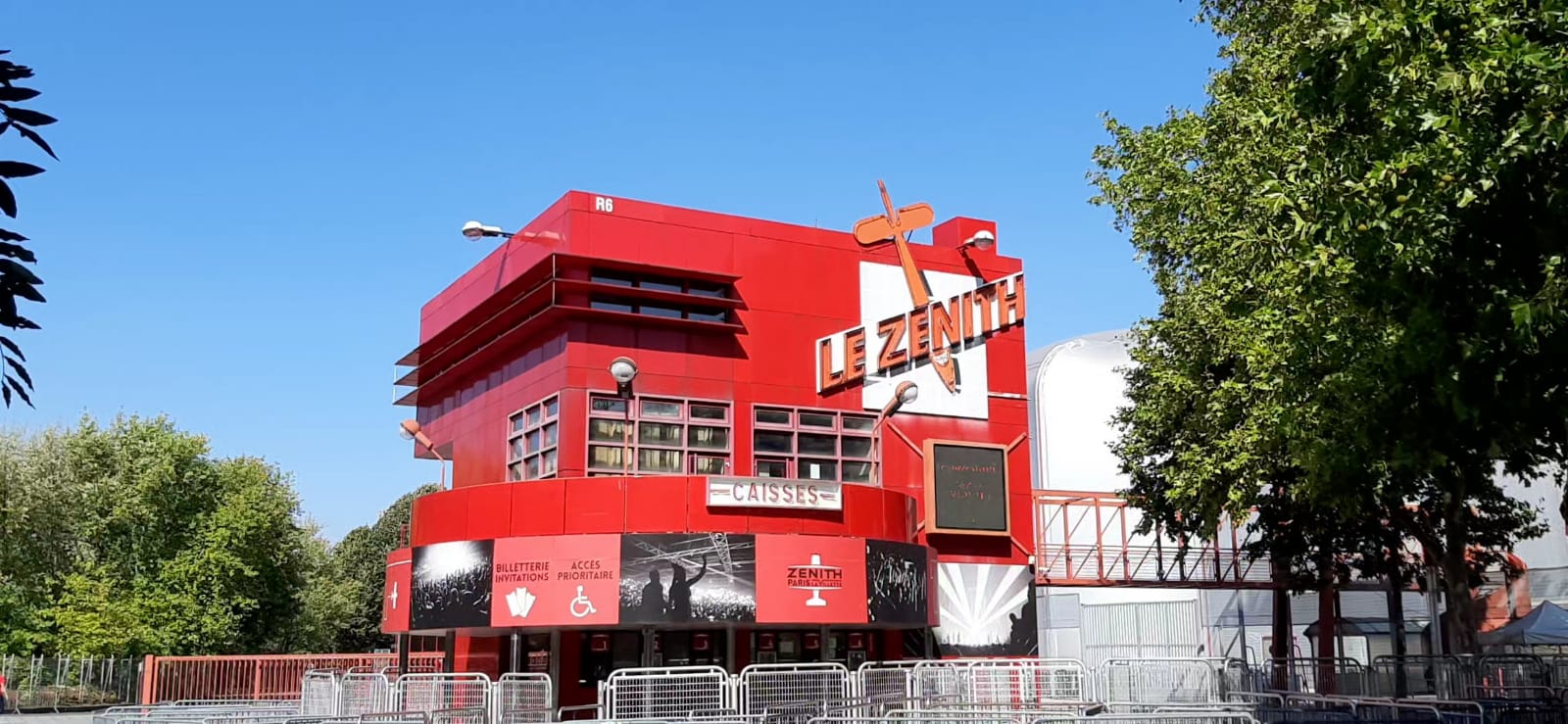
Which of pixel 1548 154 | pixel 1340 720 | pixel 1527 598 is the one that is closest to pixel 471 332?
pixel 1340 720

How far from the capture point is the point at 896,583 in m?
25.8

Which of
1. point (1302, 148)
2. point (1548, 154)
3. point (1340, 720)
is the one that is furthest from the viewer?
point (1302, 148)

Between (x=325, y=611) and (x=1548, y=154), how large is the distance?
55454mm

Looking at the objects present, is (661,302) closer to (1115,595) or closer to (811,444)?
(811,444)

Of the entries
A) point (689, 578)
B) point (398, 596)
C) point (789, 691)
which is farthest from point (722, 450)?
point (789, 691)

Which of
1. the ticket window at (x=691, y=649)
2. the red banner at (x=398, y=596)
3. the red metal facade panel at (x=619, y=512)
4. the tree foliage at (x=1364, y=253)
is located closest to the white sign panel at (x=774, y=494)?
the red metal facade panel at (x=619, y=512)

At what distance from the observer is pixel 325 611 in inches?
2334

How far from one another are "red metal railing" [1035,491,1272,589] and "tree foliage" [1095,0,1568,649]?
567cm

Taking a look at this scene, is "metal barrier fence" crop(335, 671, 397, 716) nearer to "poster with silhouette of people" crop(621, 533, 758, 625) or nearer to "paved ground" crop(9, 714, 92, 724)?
"poster with silhouette of people" crop(621, 533, 758, 625)

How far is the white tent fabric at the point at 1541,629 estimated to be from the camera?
37.8 meters

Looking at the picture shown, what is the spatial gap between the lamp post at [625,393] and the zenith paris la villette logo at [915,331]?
4809 millimetres

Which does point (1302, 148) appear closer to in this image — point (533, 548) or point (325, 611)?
point (533, 548)

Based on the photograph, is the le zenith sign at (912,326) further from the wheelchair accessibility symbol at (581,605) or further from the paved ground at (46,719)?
the paved ground at (46,719)

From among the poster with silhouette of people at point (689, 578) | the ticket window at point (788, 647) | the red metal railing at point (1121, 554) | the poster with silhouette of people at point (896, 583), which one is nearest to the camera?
the poster with silhouette of people at point (689, 578)
